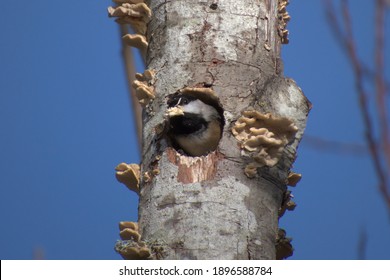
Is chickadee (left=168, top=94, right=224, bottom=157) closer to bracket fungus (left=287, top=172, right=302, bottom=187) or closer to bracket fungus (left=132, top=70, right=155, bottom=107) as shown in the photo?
bracket fungus (left=132, top=70, right=155, bottom=107)

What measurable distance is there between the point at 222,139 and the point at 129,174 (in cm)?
35

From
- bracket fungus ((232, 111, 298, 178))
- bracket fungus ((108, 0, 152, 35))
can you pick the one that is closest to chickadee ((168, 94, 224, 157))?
bracket fungus ((232, 111, 298, 178))

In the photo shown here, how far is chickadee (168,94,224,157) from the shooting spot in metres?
2.27

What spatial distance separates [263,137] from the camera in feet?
→ 6.89

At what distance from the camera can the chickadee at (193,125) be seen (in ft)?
7.45

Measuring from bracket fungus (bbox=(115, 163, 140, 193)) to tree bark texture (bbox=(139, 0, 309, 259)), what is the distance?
0.06m

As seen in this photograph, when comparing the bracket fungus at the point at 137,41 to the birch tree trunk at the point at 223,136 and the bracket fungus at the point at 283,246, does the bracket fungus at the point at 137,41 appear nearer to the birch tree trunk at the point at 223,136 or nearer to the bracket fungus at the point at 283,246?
the birch tree trunk at the point at 223,136

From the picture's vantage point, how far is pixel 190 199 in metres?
2.03

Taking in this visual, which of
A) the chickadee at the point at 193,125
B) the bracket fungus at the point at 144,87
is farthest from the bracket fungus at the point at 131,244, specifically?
the bracket fungus at the point at 144,87

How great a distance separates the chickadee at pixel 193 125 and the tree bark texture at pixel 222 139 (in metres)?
0.05

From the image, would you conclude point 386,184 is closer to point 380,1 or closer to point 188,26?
point 380,1

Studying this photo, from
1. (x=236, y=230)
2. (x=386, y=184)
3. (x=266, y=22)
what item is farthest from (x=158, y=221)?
(x=386, y=184)
